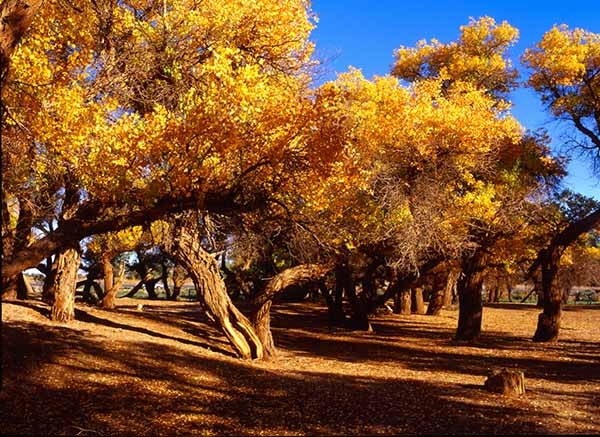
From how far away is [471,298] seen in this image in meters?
19.0

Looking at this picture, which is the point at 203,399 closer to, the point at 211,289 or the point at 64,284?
the point at 211,289

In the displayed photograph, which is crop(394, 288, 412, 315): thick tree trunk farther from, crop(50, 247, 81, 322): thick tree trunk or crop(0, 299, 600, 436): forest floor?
crop(50, 247, 81, 322): thick tree trunk

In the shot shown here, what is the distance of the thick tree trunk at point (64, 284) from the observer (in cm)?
1373

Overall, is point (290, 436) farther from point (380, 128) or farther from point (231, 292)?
point (231, 292)

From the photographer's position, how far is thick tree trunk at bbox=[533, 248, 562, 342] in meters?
18.2

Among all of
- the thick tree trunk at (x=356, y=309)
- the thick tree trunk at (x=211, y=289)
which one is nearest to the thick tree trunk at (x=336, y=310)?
the thick tree trunk at (x=356, y=309)

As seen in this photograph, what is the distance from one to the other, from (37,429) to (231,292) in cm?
2758

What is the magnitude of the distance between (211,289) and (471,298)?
10.5 meters

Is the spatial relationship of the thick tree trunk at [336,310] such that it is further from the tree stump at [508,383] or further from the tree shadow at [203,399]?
the tree stump at [508,383]

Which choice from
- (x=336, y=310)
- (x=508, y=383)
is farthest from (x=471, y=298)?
(x=508, y=383)

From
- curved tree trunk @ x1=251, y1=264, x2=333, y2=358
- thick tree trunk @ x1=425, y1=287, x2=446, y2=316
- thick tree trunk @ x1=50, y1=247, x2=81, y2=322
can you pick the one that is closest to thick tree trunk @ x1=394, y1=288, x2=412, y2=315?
thick tree trunk @ x1=425, y1=287, x2=446, y2=316

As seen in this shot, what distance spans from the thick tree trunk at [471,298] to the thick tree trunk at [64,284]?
12961 mm

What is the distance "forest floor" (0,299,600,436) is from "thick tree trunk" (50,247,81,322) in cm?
39

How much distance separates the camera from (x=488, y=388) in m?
10.2
